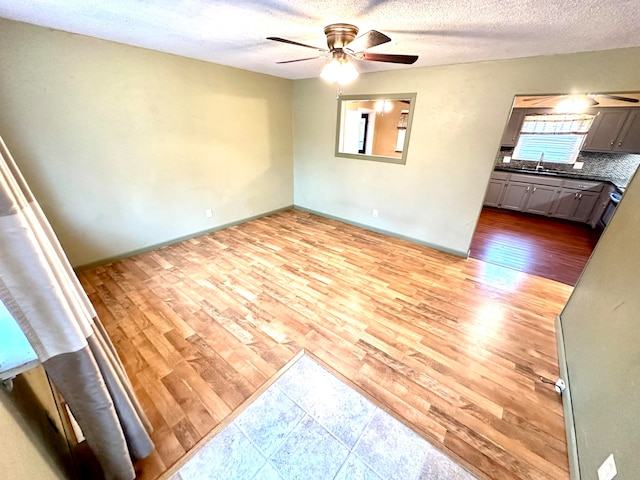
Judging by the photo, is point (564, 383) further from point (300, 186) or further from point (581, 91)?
point (300, 186)

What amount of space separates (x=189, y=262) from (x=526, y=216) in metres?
6.32

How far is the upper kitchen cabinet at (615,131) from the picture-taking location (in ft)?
13.7

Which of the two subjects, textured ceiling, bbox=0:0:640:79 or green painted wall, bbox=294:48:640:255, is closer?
textured ceiling, bbox=0:0:640:79

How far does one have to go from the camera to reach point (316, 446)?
133 centimetres

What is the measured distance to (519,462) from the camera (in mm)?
1305

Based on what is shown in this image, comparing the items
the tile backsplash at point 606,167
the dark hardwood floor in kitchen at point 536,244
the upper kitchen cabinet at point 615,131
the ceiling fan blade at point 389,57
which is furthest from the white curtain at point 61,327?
the upper kitchen cabinet at point 615,131

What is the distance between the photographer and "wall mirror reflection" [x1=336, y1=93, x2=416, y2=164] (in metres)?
4.10

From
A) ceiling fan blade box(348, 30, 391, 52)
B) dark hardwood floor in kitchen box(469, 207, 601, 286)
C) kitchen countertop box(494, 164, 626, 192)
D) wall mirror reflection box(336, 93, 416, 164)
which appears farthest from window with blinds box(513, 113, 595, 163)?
ceiling fan blade box(348, 30, 391, 52)

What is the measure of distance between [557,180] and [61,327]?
22.4ft

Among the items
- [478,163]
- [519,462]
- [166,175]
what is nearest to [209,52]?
[166,175]

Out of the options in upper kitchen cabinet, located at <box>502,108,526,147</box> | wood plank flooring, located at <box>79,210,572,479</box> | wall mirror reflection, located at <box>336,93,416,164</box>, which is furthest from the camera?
upper kitchen cabinet, located at <box>502,108,526,147</box>

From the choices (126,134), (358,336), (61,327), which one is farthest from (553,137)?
(61,327)

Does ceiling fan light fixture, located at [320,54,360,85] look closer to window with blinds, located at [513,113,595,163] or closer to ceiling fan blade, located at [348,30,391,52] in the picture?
ceiling fan blade, located at [348,30,391,52]

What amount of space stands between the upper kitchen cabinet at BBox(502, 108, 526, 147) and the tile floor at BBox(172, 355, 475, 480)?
19.1 ft
